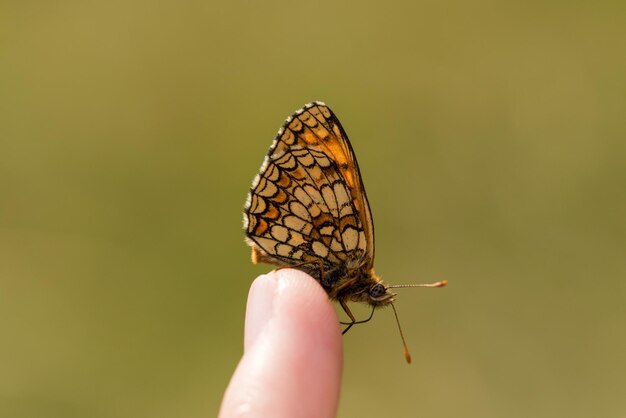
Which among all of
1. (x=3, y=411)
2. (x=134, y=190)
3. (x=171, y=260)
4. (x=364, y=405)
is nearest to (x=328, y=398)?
(x=364, y=405)

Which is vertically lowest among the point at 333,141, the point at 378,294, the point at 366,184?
the point at 366,184

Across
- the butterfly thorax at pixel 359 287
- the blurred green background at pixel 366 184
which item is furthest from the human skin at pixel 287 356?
the blurred green background at pixel 366 184

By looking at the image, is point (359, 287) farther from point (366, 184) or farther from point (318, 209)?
point (366, 184)

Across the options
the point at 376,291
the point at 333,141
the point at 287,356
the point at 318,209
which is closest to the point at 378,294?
the point at 376,291

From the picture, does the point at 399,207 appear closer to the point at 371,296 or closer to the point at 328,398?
the point at 371,296

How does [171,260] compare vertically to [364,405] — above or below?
above

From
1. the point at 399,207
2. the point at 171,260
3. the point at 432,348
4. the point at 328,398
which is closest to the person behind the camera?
the point at 328,398
